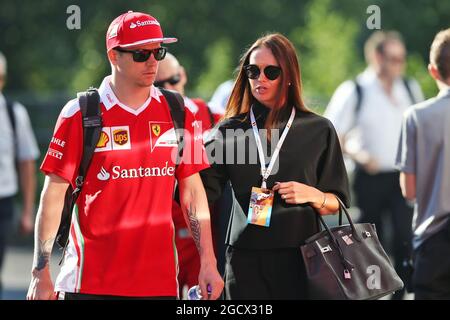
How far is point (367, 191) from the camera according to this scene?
974 cm

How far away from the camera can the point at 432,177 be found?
6.63 m

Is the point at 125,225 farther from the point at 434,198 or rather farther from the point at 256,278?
the point at 434,198

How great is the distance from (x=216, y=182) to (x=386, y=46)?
4714 millimetres

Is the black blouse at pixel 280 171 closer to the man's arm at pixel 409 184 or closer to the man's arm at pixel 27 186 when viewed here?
the man's arm at pixel 409 184

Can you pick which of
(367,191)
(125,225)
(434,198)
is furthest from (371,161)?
(125,225)

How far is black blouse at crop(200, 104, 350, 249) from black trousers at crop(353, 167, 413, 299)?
3.65m

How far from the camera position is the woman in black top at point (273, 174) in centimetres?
553

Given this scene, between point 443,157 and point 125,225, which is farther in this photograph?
point 443,157

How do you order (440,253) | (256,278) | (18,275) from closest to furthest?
(256,278) → (440,253) → (18,275)

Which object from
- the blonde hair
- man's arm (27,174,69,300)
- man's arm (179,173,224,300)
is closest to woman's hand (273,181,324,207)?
man's arm (179,173,224,300)

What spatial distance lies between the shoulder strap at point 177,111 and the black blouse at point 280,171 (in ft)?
1.22

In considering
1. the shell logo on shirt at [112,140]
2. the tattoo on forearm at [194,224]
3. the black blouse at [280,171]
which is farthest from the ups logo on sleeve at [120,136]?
the black blouse at [280,171]

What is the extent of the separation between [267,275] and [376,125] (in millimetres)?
4526

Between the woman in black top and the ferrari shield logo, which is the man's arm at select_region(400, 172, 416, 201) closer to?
the woman in black top
